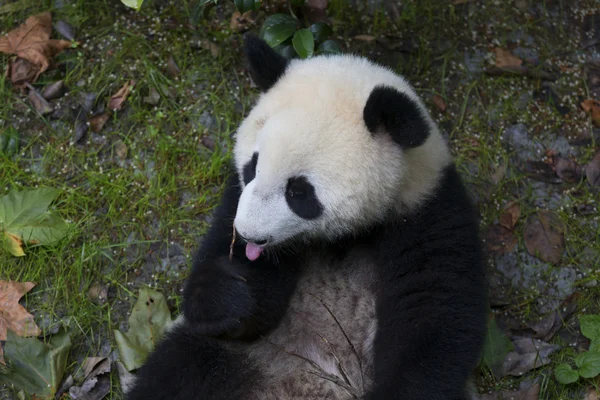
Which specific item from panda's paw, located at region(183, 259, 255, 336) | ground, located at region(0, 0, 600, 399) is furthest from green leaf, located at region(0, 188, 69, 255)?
panda's paw, located at region(183, 259, 255, 336)

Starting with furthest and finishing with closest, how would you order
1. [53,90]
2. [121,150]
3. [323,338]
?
[53,90], [121,150], [323,338]

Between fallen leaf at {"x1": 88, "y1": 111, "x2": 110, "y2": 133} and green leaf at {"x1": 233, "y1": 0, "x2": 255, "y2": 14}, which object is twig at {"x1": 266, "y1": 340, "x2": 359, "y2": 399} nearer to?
green leaf at {"x1": 233, "y1": 0, "x2": 255, "y2": 14}

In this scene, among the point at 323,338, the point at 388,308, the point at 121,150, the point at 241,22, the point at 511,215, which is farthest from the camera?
the point at 241,22

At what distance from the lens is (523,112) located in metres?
5.53

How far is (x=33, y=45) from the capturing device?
5.52 meters

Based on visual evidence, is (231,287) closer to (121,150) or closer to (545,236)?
(121,150)

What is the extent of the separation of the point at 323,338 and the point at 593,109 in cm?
275

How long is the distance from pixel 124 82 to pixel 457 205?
266cm

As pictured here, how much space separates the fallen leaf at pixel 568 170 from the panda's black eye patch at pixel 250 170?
8.23 feet

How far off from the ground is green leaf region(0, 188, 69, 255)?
9 cm

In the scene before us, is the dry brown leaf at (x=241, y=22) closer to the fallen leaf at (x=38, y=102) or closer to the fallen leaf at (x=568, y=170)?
the fallen leaf at (x=38, y=102)

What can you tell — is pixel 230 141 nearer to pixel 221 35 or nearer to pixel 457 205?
pixel 221 35

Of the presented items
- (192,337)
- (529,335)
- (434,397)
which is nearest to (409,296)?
(434,397)

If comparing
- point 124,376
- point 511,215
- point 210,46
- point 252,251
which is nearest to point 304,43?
point 210,46
